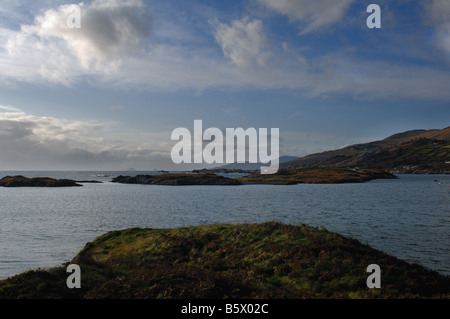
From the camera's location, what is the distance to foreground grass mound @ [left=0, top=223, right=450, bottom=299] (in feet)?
42.7

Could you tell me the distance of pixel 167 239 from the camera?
80.2ft

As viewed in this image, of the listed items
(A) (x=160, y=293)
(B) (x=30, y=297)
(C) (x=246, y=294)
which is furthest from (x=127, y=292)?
(C) (x=246, y=294)

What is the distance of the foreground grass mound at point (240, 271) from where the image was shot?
42.7 ft

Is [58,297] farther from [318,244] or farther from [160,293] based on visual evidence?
[318,244]

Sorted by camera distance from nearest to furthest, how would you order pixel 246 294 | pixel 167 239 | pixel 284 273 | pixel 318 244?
pixel 246 294
pixel 284 273
pixel 318 244
pixel 167 239

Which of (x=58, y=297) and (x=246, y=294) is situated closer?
(x=58, y=297)

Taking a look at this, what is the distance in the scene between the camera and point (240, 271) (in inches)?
669

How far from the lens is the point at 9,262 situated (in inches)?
1009

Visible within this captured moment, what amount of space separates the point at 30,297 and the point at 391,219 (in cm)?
4857
